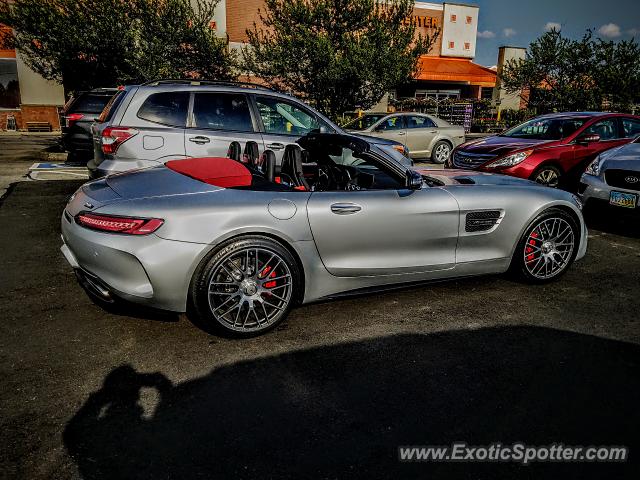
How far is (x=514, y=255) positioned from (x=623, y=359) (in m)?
1.37

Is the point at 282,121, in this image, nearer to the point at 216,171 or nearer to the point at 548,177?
the point at 216,171

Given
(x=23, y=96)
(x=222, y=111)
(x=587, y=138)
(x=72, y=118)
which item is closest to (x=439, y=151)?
(x=587, y=138)

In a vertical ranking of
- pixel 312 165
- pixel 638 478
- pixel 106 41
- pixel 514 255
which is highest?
pixel 106 41

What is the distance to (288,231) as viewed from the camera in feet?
11.2

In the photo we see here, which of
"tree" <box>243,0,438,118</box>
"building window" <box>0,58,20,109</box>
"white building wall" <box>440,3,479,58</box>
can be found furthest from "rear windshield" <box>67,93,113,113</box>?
"white building wall" <box>440,3,479,58</box>

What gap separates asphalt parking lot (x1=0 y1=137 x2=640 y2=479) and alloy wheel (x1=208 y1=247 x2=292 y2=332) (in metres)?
0.18

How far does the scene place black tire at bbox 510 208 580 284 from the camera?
14.6ft

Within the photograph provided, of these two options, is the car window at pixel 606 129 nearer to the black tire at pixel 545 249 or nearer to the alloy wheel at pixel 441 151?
the black tire at pixel 545 249

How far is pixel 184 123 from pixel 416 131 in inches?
330

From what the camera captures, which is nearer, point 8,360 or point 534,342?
point 8,360

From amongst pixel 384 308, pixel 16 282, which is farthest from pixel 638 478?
pixel 16 282

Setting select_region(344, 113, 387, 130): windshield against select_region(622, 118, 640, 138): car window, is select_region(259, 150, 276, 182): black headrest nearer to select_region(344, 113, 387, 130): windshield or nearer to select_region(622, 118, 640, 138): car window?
select_region(622, 118, 640, 138): car window

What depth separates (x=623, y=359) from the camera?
10.7ft

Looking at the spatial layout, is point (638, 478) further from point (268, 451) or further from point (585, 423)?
point (268, 451)
